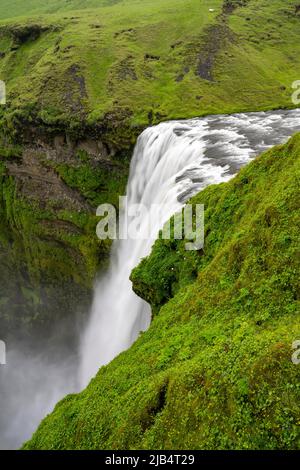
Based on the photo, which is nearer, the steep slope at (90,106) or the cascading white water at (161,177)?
the cascading white water at (161,177)

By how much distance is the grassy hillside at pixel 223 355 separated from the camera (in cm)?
797

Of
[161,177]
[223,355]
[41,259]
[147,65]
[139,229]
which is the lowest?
[41,259]

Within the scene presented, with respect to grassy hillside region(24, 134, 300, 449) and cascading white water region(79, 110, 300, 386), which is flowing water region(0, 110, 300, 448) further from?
grassy hillside region(24, 134, 300, 449)

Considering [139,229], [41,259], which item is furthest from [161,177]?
[41,259]

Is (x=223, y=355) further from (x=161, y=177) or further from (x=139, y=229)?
(x=161, y=177)

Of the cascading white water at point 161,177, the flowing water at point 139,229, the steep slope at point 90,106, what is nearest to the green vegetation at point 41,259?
the steep slope at point 90,106

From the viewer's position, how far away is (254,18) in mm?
69938

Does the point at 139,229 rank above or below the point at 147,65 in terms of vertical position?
below

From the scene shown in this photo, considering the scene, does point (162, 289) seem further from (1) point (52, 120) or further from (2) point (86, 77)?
(2) point (86, 77)

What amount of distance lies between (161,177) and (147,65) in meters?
33.2

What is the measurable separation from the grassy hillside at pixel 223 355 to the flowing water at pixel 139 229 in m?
8.93

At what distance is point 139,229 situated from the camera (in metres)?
32.6

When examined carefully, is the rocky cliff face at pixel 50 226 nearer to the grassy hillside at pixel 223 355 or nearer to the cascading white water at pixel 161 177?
the cascading white water at pixel 161 177

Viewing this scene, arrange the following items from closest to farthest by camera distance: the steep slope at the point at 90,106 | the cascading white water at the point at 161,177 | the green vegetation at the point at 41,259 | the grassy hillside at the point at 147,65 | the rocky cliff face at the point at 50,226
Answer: the cascading white water at the point at 161,177, the rocky cliff face at the point at 50,226, the steep slope at the point at 90,106, the green vegetation at the point at 41,259, the grassy hillside at the point at 147,65
